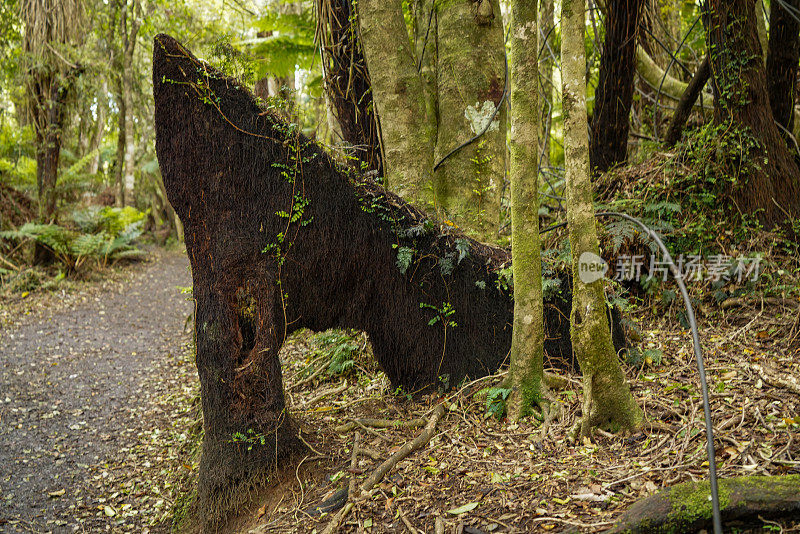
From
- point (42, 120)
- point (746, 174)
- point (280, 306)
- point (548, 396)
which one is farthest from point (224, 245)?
point (42, 120)

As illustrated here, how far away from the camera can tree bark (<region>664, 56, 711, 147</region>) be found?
608 centimetres

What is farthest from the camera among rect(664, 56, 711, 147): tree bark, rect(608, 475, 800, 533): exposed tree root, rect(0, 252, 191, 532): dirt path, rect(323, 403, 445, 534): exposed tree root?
rect(664, 56, 711, 147): tree bark

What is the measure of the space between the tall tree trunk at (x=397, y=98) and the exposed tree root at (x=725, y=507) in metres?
3.00

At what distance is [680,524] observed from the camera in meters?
2.35

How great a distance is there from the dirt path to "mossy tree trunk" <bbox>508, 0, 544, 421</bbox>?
127 inches

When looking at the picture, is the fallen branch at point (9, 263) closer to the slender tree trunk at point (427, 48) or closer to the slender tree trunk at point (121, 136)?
the slender tree trunk at point (121, 136)

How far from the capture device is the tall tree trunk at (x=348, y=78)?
5250 mm

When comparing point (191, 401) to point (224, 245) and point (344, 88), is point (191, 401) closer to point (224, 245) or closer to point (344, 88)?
point (224, 245)


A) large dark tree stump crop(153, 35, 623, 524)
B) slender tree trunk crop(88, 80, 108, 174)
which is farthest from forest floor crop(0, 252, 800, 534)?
slender tree trunk crop(88, 80, 108, 174)

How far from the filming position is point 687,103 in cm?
636

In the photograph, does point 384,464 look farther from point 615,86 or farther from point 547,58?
point 547,58

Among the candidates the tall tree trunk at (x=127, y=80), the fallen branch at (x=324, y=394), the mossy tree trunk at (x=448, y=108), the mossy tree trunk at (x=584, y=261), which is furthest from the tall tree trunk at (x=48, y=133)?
the mossy tree trunk at (x=584, y=261)

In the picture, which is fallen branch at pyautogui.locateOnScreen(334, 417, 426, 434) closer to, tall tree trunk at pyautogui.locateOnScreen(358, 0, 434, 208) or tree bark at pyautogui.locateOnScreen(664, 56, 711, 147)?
tall tree trunk at pyautogui.locateOnScreen(358, 0, 434, 208)

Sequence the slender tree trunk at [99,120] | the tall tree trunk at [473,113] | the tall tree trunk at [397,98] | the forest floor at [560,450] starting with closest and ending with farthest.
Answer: the forest floor at [560,450] < the tall tree trunk at [397,98] < the tall tree trunk at [473,113] < the slender tree trunk at [99,120]
